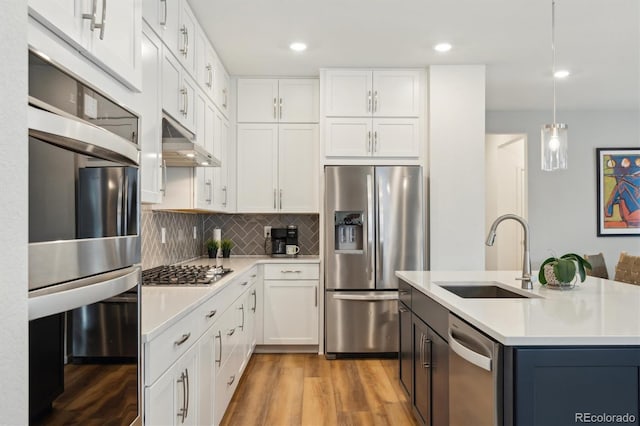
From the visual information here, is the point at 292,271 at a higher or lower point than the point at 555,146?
lower

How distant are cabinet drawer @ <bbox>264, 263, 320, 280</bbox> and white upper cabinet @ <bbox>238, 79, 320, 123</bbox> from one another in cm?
141

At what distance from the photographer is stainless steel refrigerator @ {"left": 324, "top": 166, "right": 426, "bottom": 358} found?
13.4 feet

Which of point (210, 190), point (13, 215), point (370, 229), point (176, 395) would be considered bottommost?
point (176, 395)

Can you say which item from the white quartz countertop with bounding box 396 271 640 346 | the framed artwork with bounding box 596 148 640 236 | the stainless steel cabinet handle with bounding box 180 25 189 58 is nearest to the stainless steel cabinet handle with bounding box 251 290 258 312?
the white quartz countertop with bounding box 396 271 640 346

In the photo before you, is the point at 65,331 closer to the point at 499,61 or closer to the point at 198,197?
the point at 198,197

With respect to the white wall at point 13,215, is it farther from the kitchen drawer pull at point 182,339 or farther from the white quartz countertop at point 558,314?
the white quartz countertop at point 558,314

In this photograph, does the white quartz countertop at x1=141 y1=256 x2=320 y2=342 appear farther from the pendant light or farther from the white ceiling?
the pendant light

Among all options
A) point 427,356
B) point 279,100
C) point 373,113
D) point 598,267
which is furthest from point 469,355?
point 598,267

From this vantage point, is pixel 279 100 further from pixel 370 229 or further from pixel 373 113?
pixel 370 229

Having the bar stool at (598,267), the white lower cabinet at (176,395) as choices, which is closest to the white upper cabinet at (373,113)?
the bar stool at (598,267)

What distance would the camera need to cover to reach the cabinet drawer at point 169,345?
1452 mm

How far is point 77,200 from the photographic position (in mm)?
932

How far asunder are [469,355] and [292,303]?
2770mm

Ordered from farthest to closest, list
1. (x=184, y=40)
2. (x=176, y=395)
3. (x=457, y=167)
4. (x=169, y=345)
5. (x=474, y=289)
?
(x=457, y=167), (x=184, y=40), (x=474, y=289), (x=176, y=395), (x=169, y=345)
